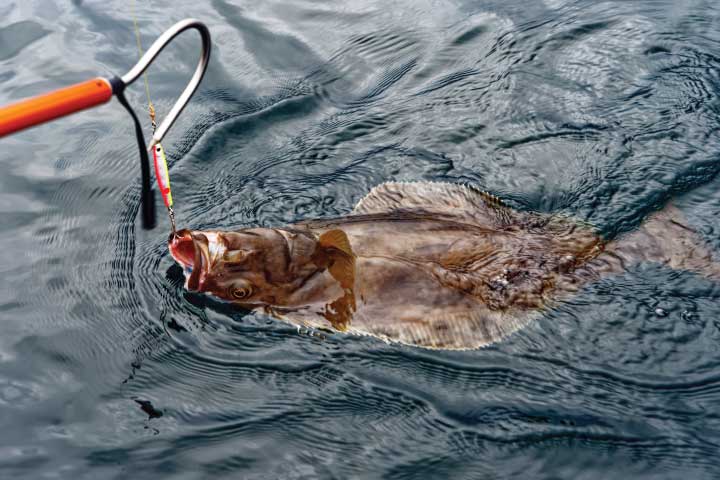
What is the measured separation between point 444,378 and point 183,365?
1.76 metres

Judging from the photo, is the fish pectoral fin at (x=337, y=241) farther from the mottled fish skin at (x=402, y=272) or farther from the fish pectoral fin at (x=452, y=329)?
the fish pectoral fin at (x=452, y=329)

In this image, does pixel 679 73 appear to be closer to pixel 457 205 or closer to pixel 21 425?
pixel 457 205

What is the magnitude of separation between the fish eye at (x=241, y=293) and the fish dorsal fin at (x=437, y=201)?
1243mm

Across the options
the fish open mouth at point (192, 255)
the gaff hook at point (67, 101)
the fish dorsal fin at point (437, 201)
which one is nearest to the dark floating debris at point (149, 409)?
the fish open mouth at point (192, 255)

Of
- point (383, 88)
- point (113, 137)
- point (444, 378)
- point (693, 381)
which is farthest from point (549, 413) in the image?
point (113, 137)

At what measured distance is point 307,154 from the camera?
700 cm

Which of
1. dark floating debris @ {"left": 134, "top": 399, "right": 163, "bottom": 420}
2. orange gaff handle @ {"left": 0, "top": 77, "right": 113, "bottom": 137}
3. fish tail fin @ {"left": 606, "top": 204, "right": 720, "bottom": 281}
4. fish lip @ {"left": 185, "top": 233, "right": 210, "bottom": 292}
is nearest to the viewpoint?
orange gaff handle @ {"left": 0, "top": 77, "right": 113, "bottom": 137}

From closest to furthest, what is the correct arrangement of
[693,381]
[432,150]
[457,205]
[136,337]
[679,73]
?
[693,381], [136,337], [457,205], [432,150], [679,73]

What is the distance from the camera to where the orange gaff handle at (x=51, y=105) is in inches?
133

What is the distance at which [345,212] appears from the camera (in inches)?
250

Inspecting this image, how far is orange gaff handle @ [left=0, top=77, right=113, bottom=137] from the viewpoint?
3.39 metres

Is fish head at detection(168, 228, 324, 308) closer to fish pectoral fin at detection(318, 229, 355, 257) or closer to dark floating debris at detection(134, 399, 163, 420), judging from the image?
fish pectoral fin at detection(318, 229, 355, 257)

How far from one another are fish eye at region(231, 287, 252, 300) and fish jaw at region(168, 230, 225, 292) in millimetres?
210

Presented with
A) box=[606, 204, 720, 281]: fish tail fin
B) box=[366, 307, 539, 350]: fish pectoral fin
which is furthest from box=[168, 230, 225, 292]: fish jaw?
box=[606, 204, 720, 281]: fish tail fin
